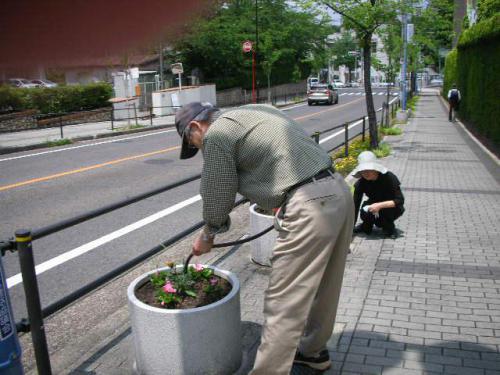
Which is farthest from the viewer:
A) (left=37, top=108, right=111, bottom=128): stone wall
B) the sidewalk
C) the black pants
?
(left=37, top=108, right=111, bottom=128): stone wall

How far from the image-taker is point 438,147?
46.7 ft

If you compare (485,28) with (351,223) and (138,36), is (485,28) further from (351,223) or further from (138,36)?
(138,36)

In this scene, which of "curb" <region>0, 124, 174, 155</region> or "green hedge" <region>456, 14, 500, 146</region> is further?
"curb" <region>0, 124, 174, 155</region>

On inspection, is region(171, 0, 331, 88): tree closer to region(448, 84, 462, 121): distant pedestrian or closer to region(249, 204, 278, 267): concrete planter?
region(448, 84, 462, 121): distant pedestrian

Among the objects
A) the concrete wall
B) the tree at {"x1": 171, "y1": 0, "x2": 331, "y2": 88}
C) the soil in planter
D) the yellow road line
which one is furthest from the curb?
the soil in planter

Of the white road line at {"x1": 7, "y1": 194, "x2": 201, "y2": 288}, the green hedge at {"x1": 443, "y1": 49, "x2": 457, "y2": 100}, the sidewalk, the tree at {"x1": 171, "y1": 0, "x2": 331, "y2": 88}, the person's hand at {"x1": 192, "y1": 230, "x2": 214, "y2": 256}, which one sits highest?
the tree at {"x1": 171, "y1": 0, "x2": 331, "y2": 88}

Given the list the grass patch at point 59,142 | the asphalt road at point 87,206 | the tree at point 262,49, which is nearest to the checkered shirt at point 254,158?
the asphalt road at point 87,206

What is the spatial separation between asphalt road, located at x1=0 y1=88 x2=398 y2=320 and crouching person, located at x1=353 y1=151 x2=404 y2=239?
251cm

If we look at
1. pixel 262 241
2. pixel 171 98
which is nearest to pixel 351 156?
pixel 262 241

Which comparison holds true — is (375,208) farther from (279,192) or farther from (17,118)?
(17,118)

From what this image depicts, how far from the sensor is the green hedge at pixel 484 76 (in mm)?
12453

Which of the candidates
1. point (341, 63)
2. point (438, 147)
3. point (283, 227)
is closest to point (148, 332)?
point (283, 227)

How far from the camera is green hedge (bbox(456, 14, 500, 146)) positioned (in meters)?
12.5

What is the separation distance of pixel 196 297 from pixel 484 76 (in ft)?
46.3
